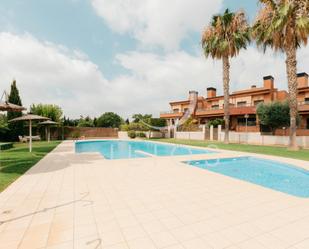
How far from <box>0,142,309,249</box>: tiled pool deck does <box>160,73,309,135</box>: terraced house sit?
20.5m

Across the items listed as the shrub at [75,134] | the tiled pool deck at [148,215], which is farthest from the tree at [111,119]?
the tiled pool deck at [148,215]

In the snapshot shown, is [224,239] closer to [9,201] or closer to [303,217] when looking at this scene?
[303,217]

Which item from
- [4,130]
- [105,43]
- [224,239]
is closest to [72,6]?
[105,43]

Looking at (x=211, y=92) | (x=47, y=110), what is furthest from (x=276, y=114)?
(x=47, y=110)

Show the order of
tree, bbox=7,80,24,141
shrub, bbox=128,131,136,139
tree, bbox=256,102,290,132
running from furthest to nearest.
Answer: shrub, bbox=128,131,136,139
tree, bbox=7,80,24,141
tree, bbox=256,102,290,132

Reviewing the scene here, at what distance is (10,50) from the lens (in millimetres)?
15086

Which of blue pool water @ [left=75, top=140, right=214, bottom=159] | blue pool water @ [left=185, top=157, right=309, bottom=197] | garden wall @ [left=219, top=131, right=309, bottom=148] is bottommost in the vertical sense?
blue pool water @ [left=185, top=157, right=309, bottom=197]

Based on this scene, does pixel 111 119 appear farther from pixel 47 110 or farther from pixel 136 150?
pixel 136 150

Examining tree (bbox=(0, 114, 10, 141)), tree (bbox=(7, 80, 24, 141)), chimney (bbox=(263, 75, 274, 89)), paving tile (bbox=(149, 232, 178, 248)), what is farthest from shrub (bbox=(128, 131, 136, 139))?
paving tile (bbox=(149, 232, 178, 248))

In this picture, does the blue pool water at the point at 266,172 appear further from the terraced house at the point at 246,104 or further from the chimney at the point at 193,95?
the chimney at the point at 193,95

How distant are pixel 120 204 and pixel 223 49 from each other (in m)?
19.1

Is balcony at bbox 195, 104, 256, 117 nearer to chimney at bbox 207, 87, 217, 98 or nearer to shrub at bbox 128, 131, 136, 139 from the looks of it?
chimney at bbox 207, 87, 217, 98

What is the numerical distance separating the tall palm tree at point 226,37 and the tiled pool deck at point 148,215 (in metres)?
16.5

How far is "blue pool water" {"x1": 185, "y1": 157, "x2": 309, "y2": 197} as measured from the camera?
22.4 ft
